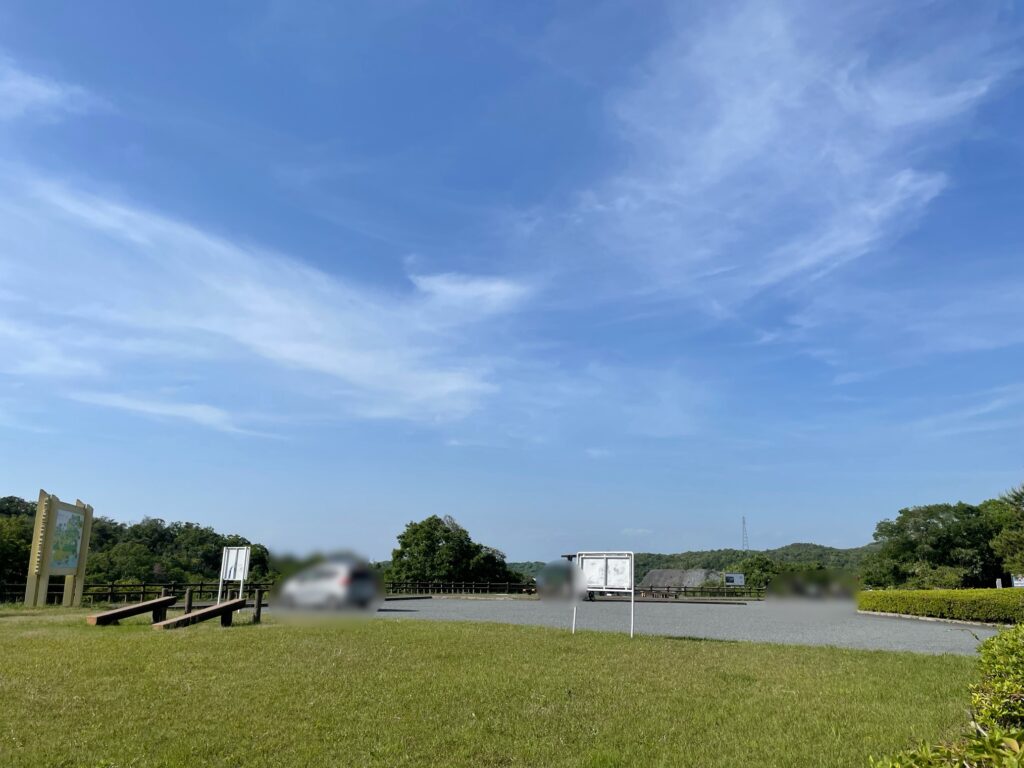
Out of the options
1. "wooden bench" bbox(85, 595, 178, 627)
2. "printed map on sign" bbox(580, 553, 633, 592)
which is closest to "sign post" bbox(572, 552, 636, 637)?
"printed map on sign" bbox(580, 553, 633, 592)

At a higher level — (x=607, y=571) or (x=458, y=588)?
(x=607, y=571)

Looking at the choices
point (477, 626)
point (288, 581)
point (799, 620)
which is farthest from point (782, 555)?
point (288, 581)

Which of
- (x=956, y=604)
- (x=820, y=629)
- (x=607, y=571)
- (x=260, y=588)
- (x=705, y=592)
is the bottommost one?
Answer: (x=705, y=592)

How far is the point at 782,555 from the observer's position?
64.3m

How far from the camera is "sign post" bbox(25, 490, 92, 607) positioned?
20922 mm

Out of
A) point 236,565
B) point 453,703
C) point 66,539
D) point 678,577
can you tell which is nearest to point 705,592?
point 678,577

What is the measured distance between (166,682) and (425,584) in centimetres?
3704

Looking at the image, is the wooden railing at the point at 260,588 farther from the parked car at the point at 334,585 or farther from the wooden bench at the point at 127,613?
the parked car at the point at 334,585

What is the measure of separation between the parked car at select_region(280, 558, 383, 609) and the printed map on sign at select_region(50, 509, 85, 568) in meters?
12.6

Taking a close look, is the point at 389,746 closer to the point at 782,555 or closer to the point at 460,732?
the point at 460,732

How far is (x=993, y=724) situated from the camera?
365 cm

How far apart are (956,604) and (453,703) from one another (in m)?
21.9

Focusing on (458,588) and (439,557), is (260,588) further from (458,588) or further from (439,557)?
(439,557)

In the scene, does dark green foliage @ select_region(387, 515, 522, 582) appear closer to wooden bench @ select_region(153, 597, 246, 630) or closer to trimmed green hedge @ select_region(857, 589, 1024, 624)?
trimmed green hedge @ select_region(857, 589, 1024, 624)
